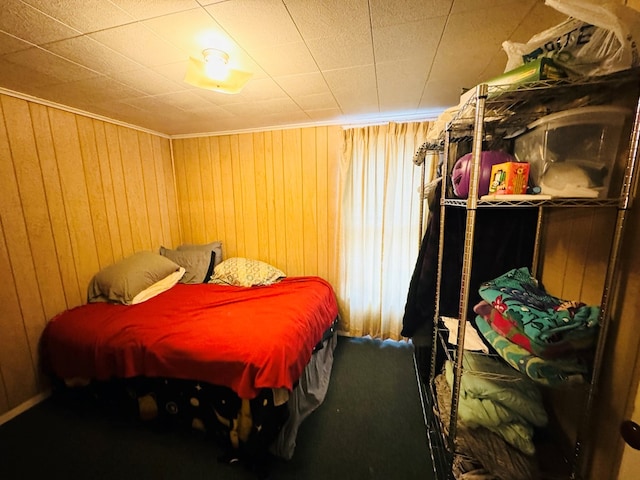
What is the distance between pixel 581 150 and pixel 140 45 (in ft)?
6.61

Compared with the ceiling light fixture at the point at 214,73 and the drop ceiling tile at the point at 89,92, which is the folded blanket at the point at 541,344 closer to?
the ceiling light fixture at the point at 214,73

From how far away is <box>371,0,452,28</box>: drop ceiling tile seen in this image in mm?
990

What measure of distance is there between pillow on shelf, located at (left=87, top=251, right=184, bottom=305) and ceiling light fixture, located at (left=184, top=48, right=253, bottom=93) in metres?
1.75

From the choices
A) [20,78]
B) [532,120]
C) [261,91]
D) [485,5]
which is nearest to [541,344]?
[532,120]

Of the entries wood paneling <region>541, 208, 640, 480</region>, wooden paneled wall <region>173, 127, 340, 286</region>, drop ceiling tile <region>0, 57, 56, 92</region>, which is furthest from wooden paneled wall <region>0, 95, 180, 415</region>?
wood paneling <region>541, 208, 640, 480</region>

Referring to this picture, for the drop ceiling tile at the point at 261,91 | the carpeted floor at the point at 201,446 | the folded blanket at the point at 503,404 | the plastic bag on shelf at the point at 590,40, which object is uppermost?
the drop ceiling tile at the point at 261,91

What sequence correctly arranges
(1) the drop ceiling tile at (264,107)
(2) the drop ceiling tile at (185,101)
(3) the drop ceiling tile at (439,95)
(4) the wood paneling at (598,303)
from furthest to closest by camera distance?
(1) the drop ceiling tile at (264,107)
(2) the drop ceiling tile at (185,101)
(3) the drop ceiling tile at (439,95)
(4) the wood paneling at (598,303)

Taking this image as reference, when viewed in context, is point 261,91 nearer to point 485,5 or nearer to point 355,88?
point 355,88

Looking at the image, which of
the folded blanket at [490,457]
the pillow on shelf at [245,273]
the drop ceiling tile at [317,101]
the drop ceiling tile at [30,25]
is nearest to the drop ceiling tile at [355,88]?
the drop ceiling tile at [317,101]

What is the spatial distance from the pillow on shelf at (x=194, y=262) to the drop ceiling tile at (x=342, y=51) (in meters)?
2.24

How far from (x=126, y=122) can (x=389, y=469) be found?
3571 mm

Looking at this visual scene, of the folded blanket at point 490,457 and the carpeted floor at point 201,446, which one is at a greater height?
the folded blanket at point 490,457

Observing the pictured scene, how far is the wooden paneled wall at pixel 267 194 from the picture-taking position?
8.66ft

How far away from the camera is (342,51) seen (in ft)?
4.30
